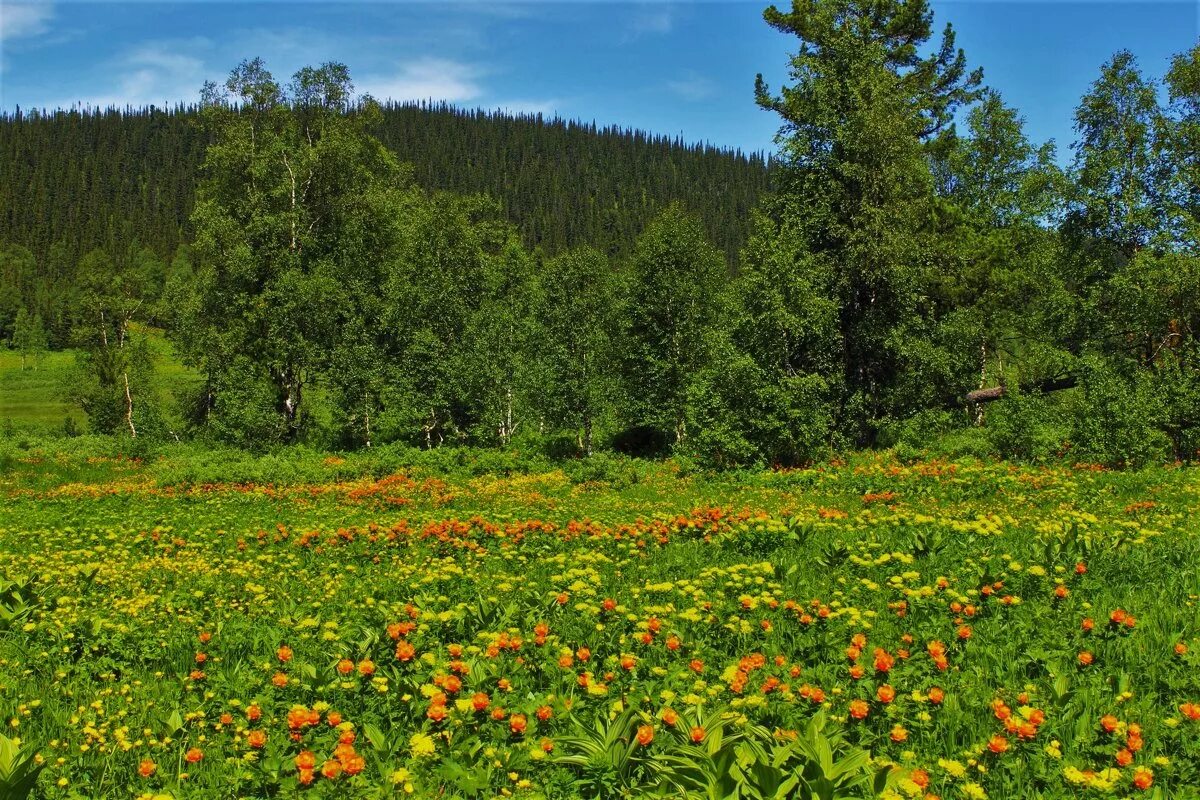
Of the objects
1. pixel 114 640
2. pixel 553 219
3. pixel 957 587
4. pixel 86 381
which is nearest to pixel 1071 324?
pixel 957 587

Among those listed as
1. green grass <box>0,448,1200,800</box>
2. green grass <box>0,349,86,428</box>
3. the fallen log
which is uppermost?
the fallen log

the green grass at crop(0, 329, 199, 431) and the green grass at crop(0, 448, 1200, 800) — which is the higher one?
the green grass at crop(0, 448, 1200, 800)

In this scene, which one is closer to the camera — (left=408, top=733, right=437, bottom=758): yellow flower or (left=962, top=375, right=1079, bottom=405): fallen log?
(left=408, top=733, right=437, bottom=758): yellow flower

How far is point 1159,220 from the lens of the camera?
22.8m

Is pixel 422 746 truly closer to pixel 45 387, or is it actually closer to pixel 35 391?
pixel 35 391

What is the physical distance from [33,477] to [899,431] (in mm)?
30488

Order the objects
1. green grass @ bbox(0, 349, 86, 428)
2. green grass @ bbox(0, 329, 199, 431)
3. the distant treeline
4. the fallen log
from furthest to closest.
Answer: green grass @ bbox(0, 349, 86, 428) → green grass @ bbox(0, 329, 199, 431) → the fallen log → the distant treeline

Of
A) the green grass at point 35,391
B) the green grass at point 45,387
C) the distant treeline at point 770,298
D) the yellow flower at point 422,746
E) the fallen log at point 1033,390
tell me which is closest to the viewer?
the yellow flower at point 422,746

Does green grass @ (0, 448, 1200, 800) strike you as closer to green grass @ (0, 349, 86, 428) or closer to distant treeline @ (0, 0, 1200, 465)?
distant treeline @ (0, 0, 1200, 465)

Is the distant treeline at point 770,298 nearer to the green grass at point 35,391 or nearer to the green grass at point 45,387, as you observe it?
the green grass at point 45,387

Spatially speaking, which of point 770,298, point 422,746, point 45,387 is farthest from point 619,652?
point 45,387

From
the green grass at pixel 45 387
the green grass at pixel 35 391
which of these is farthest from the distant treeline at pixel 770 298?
the green grass at pixel 35 391

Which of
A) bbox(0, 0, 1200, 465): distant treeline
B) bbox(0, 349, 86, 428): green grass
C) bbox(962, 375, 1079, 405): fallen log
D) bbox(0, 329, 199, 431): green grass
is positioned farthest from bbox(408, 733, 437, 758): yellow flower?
bbox(0, 349, 86, 428): green grass

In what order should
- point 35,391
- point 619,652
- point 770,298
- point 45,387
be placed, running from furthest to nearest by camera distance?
point 45,387, point 35,391, point 770,298, point 619,652
